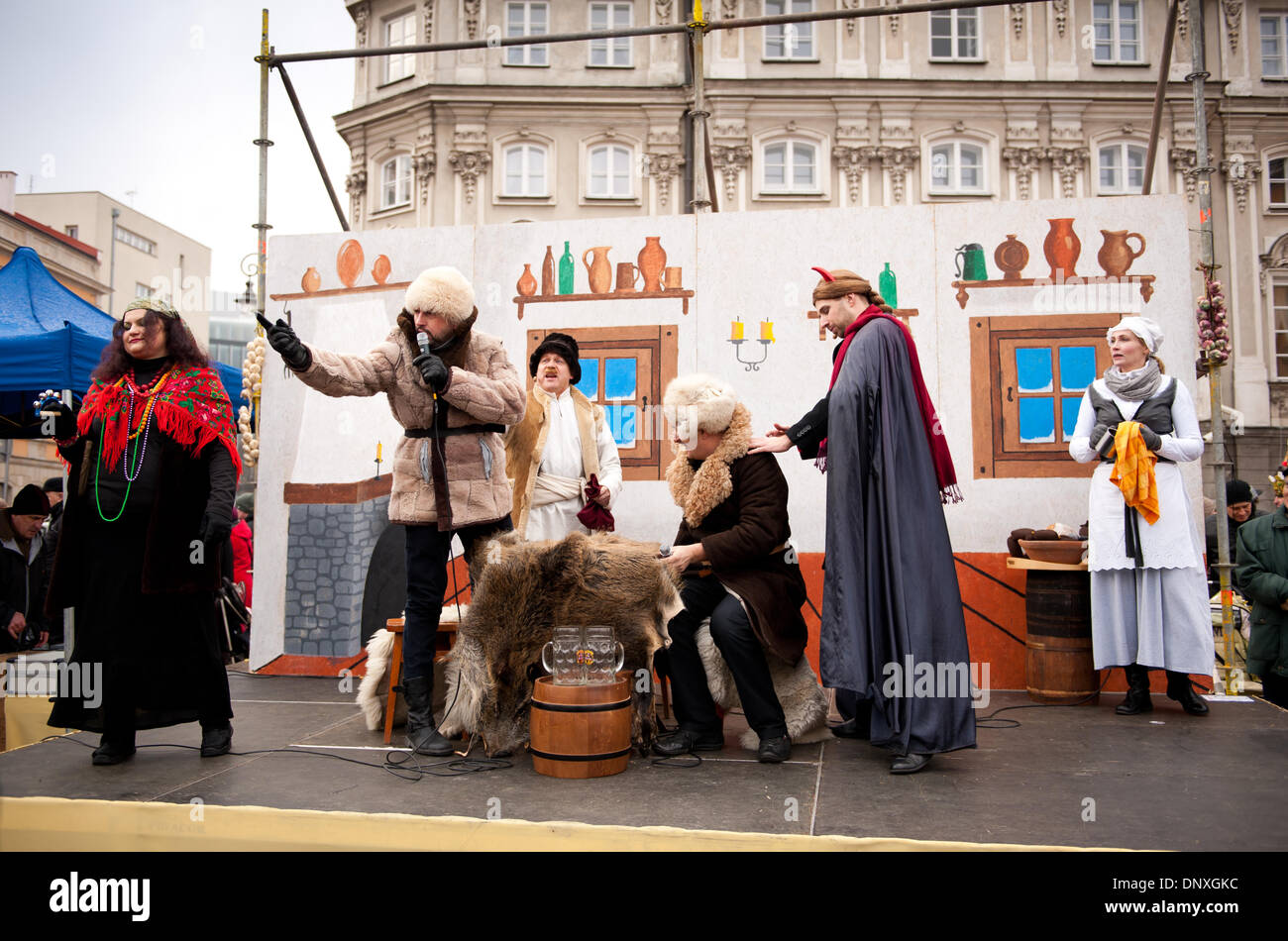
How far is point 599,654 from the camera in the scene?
376 centimetres

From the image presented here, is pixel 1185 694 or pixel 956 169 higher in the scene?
pixel 956 169

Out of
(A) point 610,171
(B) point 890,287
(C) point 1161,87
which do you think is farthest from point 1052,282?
(A) point 610,171

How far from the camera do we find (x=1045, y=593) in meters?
4.94

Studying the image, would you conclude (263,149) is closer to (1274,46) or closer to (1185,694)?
(1185,694)

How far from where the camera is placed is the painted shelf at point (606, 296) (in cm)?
596

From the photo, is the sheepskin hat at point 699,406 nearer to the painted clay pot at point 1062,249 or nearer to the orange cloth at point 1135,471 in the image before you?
the orange cloth at point 1135,471

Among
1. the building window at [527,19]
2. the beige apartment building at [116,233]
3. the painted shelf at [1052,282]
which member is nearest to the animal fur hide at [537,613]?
the painted shelf at [1052,282]

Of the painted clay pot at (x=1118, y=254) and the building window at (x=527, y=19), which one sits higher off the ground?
the building window at (x=527, y=19)

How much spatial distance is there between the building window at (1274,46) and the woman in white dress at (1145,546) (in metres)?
20.1

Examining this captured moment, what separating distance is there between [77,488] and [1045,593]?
4.58m

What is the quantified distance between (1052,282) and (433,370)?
387 cm

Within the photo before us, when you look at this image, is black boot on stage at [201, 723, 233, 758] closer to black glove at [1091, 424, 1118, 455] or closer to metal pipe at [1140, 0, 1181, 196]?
black glove at [1091, 424, 1118, 455]

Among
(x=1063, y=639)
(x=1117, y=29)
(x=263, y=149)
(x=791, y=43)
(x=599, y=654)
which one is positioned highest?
(x=1117, y=29)
